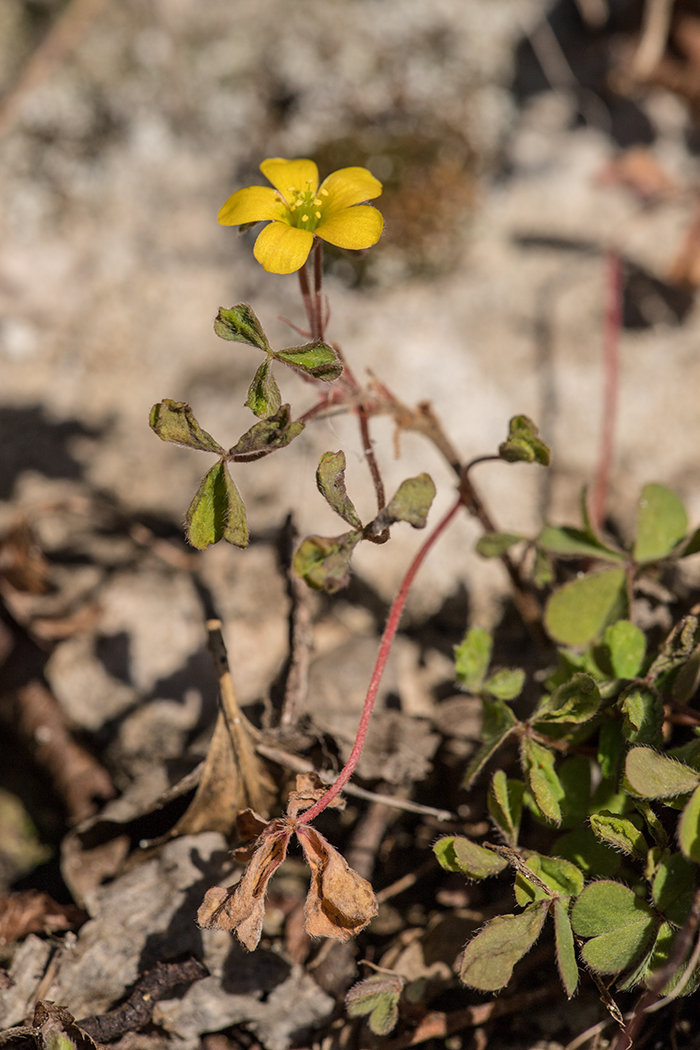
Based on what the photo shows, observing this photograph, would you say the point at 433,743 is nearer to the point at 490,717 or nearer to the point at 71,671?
the point at 490,717

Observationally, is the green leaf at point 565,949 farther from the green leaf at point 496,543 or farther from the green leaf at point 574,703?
the green leaf at point 496,543

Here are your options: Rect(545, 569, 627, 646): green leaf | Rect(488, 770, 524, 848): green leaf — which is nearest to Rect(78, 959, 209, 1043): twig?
Rect(488, 770, 524, 848): green leaf

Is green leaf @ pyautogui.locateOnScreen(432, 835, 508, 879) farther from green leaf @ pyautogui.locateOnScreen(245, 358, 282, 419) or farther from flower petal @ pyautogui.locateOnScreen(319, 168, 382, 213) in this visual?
flower petal @ pyautogui.locateOnScreen(319, 168, 382, 213)

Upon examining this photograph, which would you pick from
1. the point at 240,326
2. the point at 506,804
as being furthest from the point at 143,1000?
the point at 240,326

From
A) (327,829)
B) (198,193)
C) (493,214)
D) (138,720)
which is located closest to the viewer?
(327,829)

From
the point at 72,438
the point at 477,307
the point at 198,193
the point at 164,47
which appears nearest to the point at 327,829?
the point at 72,438

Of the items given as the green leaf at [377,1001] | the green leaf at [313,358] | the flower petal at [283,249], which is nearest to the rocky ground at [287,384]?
the green leaf at [377,1001]
